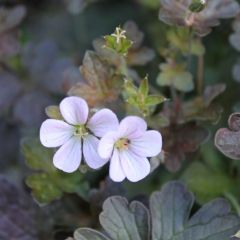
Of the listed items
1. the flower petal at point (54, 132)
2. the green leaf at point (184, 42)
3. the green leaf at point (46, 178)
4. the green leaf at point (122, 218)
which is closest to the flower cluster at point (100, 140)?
the flower petal at point (54, 132)

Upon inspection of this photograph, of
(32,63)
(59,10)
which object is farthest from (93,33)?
(32,63)

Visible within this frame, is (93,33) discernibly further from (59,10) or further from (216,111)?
(216,111)

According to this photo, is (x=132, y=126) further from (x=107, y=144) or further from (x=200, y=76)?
(x=200, y=76)

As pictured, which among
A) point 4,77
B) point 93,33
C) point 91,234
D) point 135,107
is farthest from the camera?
point 93,33

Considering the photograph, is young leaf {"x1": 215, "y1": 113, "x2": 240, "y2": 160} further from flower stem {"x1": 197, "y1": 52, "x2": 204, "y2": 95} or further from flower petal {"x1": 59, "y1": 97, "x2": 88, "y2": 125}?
flower stem {"x1": 197, "y1": 52, "x2": 204, "y2": 95}

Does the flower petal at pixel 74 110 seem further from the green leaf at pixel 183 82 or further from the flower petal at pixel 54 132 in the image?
the green leaf at pixel 183 82

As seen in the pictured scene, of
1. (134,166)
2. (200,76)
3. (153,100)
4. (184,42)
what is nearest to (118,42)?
(153,100)

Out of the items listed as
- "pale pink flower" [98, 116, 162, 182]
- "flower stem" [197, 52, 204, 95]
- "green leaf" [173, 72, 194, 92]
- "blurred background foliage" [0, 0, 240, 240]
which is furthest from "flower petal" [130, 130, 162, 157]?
"flower stem" [197, 52, 204, 95]
